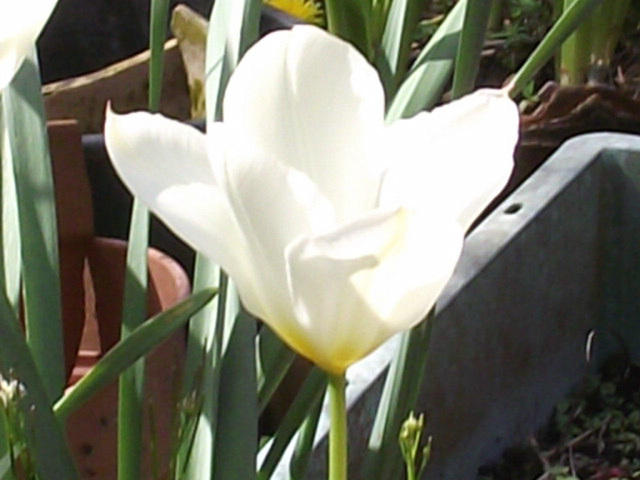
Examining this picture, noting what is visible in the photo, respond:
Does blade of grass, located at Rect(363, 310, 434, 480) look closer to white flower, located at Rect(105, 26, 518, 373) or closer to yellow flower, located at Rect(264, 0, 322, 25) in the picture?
white flower, located at Rect(105, 26, 518, 373)

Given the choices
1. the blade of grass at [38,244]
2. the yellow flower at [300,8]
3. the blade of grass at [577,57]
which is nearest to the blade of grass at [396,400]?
the blade of grass at [38,244]

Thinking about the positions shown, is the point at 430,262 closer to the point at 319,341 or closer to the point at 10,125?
the point at 319,341

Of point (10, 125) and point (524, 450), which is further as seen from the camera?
point (524, 450)

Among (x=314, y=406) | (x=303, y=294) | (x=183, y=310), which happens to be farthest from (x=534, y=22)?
(x=303, y=294)

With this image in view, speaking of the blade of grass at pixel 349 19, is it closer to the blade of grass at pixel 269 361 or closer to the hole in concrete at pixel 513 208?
the blade of grass at pixel 269 361

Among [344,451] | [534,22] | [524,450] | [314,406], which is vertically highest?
[344,451]

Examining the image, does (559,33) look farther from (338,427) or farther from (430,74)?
(338,427)

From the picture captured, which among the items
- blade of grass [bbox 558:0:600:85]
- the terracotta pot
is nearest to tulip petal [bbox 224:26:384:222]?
the terracotta pot
